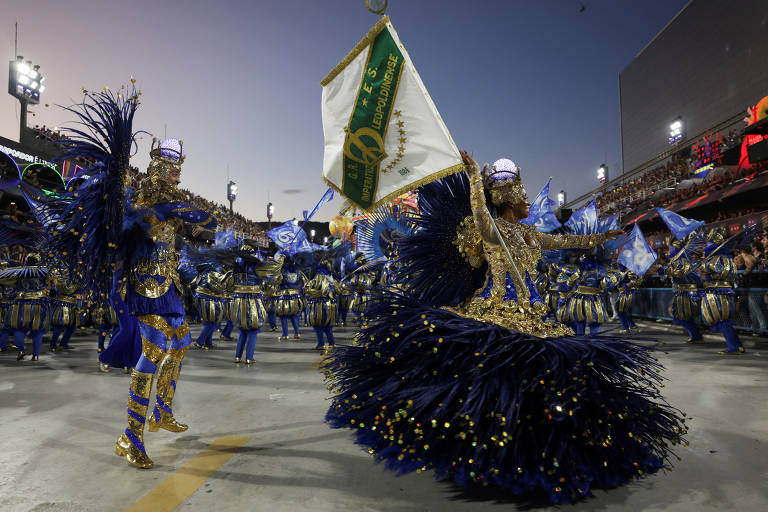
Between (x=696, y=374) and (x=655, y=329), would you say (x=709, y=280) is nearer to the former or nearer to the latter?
(x=696, y=374)

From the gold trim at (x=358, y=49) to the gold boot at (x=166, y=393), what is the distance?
2.14 meters

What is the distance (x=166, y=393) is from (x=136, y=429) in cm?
51

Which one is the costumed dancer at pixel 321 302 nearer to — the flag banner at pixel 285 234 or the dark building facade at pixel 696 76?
→ the flag banner at pixel 285 234

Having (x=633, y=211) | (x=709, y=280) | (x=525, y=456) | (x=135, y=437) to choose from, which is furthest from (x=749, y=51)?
(x=135, y=437)

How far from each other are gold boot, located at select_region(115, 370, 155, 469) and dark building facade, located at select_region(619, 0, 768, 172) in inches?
785

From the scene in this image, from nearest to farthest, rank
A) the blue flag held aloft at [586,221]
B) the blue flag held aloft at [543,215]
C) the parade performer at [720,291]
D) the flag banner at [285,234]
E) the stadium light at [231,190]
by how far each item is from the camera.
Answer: the blue flag held aloft at [586,221]
the blue flag held aloft at [543,215]
the parade performer at [720,291]
the flag banner at [285,234]
the stadium light at [231,190]

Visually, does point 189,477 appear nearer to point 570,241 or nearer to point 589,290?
point 570,241

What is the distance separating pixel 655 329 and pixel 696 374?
6.06 meters

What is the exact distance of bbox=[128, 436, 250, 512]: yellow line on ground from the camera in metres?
2.08

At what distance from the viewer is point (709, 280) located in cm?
682

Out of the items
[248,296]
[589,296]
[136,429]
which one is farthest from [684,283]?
[136,429]

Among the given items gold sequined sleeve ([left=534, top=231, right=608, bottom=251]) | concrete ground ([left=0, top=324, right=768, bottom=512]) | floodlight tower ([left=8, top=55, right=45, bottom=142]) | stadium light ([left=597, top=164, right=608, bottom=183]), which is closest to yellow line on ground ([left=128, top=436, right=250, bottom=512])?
concrete ground ([left=0, top=324, right=768, bottom=512])

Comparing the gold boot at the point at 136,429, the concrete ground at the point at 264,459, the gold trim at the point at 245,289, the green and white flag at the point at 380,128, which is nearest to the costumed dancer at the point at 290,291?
the gold trim at the point at 245,289

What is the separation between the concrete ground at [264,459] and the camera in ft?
6.84
